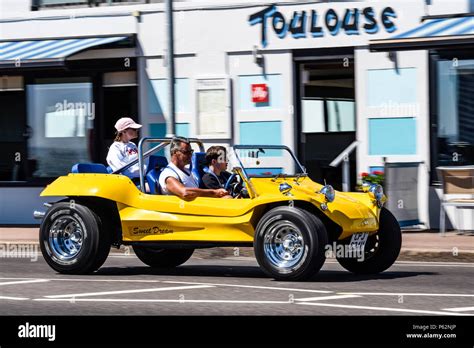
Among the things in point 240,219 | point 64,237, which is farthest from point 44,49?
point 240,219

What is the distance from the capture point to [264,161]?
12656mm

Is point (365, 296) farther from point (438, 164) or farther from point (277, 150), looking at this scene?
point (438, 164)

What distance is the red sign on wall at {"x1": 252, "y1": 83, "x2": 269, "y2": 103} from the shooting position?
19.8 metres

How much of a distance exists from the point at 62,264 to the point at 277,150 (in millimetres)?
2770

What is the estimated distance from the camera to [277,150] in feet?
42.7

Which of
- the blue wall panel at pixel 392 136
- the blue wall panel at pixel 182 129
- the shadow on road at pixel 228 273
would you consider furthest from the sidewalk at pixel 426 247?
the blue wall panel at pixel 182 129

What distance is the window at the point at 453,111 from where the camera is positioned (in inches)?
714

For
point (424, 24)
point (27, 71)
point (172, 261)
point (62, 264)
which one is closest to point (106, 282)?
point (62, 264)

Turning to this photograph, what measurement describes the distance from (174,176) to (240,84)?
7.86 meters

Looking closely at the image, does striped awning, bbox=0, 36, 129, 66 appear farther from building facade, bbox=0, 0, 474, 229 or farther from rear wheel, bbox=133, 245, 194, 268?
rear wheel, bbox=133, 245, 194, 268

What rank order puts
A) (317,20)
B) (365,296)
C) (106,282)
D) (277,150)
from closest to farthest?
1. (365,296)
2. (106,282)
3. (277,150)
4. (317,20)

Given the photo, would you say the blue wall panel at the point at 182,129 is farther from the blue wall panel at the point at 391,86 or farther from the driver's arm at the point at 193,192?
the driver's arm at the point at 193,192

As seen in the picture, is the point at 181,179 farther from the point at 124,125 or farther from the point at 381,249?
the point at 381,249

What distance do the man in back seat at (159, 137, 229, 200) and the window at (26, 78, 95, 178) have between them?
8.66 meters
